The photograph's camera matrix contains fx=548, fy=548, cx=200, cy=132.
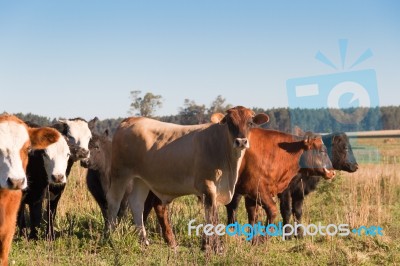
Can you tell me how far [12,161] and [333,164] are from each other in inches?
289

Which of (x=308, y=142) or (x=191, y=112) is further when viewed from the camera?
(x=191, y=112)

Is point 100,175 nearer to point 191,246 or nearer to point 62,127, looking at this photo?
point 62,127

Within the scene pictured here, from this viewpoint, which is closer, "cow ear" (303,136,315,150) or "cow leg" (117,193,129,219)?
"cow leg" (117,193,129,219)

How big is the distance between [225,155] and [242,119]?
0.65m

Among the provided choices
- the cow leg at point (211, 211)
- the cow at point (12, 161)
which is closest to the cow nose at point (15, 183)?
the cow at point (12, 161)

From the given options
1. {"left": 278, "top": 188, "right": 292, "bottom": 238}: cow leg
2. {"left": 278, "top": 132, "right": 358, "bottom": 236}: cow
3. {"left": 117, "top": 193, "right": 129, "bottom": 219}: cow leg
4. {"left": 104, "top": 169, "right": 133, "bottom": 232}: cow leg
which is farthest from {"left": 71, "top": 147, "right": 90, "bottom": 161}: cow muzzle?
{"left": 278, "top": 132, "right": 358, "bottom": 236}: cow

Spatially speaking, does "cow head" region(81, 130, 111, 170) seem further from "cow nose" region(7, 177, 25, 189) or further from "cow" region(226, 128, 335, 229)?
"cow nose" region(7, 177, 25, 189)

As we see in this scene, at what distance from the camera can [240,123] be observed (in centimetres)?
794

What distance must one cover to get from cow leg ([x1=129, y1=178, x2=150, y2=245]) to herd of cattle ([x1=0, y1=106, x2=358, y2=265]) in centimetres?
2

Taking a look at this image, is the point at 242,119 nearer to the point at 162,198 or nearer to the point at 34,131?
the point at 162,198

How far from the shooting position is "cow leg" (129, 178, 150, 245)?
30.2ft

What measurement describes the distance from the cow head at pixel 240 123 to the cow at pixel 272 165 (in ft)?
3.97

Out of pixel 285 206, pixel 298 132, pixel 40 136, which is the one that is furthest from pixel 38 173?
pixel 298 132

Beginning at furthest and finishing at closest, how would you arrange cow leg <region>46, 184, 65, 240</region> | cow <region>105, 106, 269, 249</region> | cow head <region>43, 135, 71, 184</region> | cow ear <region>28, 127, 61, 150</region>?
1. cow leg <region>46, 184, 65, 240</region>
2. cow <region>105, 106, 269, 249</region>
3. cow head <region>43, 135, 71, 184</region>
4. cow ear <region>28, 127, 61, 150</region>
